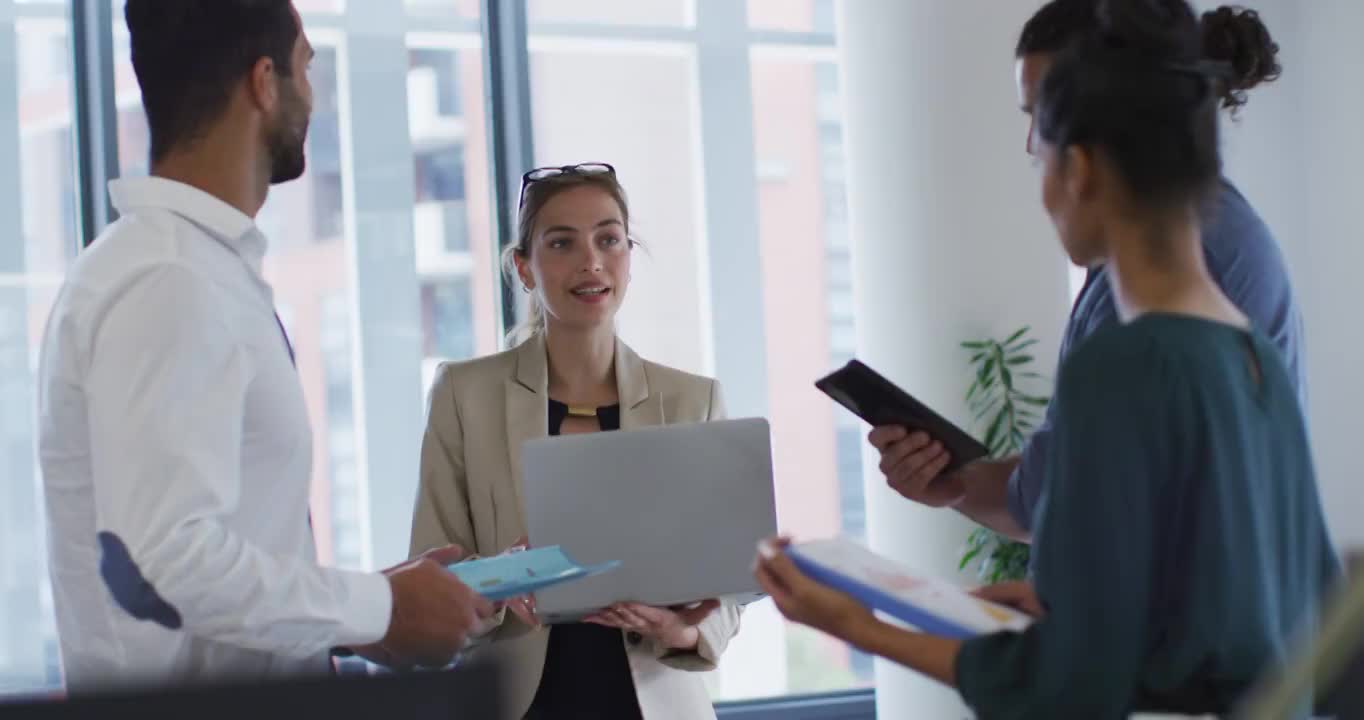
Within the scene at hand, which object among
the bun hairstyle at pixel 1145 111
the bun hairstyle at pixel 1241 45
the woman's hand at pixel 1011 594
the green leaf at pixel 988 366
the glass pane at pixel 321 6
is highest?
the glass pane at pixel 321 6

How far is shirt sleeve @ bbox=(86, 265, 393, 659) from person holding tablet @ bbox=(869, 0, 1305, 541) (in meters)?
0.95

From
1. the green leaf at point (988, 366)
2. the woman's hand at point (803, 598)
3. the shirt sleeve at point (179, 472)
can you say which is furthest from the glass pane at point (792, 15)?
the woman's hand at point (803, 598)

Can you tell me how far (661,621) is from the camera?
2.60 m

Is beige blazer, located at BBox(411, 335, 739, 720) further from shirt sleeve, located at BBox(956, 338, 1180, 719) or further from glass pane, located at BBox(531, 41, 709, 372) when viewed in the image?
glass pane, located at BBox(531, 41, 709, 372)

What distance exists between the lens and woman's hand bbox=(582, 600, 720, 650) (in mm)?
2568

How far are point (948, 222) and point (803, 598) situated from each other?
3261 millimetres

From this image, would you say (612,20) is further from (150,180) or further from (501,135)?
(150,180)

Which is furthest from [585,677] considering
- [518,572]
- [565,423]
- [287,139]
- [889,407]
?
[287,139]

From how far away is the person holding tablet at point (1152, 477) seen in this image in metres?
1.35

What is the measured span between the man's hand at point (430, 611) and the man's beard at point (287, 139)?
58cm

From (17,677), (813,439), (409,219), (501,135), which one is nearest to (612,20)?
(501,135)

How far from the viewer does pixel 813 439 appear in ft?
18.0

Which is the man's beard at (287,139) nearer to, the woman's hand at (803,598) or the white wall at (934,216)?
the woman's hand at (803,598)

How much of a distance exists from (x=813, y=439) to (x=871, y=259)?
0.94m
